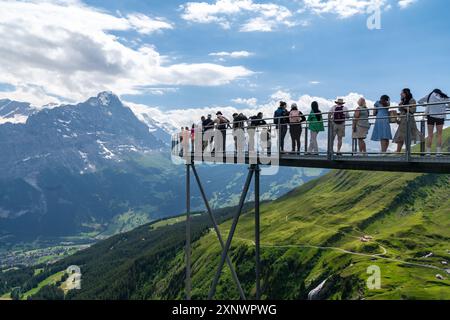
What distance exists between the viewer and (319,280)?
139 metres

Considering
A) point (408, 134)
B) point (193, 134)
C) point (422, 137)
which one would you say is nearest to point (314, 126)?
point (422, 137)

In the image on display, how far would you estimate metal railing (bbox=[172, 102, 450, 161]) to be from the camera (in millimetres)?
16031

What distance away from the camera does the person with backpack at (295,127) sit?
21.2m

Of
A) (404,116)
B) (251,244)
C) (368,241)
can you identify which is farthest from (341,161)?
(251,244)

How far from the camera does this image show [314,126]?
66.3ft

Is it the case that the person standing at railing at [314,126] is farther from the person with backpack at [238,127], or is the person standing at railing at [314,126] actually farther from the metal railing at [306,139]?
the person with backpack at [238,127]

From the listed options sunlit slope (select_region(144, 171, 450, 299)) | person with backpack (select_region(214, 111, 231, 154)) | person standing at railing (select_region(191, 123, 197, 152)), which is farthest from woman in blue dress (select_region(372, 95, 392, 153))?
sunlit slope (select_region(144, 171, 450, 299))

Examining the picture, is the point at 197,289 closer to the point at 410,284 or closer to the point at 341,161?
the point at 410,284

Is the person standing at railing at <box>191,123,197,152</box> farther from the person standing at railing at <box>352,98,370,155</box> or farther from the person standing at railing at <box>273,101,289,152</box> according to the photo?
the person standing at railing at <box>352,98,370,155</box>

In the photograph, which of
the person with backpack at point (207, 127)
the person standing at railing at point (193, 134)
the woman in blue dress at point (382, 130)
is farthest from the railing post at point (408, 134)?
the person standing at railing at point (193, 134)

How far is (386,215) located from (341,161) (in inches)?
7324

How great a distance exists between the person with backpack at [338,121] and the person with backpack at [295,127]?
231 cm

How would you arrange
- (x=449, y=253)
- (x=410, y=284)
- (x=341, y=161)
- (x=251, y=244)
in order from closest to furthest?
1. (x=341, y=161)
2. (x=410, y=284)
3. (x=449, y=253)
4. (x=251, y=244)
